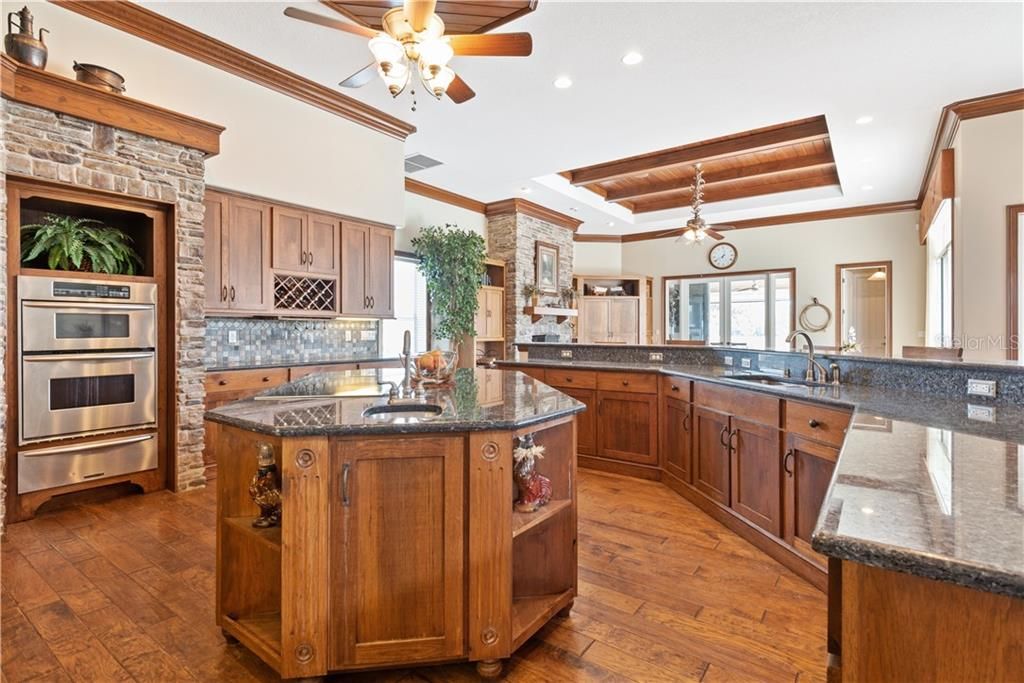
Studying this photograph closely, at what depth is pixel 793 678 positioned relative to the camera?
1668 mm

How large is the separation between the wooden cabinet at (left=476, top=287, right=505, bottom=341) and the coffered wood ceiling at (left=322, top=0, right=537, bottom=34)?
3.78 m

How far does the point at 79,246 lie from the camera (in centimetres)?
314

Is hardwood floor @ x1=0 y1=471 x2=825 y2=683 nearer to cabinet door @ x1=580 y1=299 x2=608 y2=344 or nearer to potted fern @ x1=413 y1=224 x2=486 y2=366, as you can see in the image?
potted fern @ x1=413 y1=224 x2=486 y2=366

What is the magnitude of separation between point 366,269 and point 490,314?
8.01 feet

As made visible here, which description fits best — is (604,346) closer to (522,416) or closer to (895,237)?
(522,416)

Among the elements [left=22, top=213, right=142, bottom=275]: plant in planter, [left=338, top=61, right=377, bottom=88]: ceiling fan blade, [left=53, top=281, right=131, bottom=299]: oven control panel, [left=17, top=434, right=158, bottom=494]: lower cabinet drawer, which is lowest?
[left=17, top=434, right=158, bottom=494]: lower cabinet drawer

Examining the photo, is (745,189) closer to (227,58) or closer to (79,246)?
(227,58)

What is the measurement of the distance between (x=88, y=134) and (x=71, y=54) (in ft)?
1.88

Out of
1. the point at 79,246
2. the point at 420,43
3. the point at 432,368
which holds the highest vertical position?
the point at 420,43

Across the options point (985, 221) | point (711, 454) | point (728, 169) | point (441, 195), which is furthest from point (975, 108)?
point (441, 195)

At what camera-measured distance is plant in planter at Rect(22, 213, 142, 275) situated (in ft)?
10.2

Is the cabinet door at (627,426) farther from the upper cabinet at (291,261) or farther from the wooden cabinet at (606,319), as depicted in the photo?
the wooden cabinet at (606,319)

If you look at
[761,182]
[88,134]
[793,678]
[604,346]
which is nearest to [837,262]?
[761,182]

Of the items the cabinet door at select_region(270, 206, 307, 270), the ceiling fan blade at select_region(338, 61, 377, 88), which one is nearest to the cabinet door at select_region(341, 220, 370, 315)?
the cabinet door at select_region(270, 206, 307, 270)
